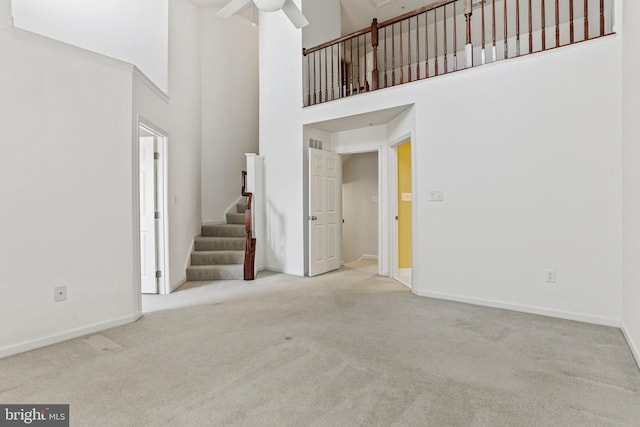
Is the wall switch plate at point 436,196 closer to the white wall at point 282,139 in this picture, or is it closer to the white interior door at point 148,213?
the white wall at point 282,139

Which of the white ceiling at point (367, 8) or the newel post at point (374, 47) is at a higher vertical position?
the white ceiling at point (367, 8)

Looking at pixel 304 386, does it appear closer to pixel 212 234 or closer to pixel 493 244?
pixel 493 244

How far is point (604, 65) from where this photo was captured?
10.1 feet

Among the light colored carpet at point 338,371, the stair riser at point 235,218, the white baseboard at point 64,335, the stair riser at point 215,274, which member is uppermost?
the stair riser at point 235,218

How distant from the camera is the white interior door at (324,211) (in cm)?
540

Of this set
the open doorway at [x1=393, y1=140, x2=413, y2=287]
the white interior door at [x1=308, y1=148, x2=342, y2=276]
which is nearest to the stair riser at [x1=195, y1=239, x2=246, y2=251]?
the white interior door at [x1=308, y1=148, x2=342, y2=276]

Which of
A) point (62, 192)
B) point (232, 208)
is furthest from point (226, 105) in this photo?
point (62, 192)

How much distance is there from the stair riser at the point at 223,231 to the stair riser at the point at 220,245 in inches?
13.5

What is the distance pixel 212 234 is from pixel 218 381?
13.4 ft

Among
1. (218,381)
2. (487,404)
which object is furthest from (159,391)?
(487,404)

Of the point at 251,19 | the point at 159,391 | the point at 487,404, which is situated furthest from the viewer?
the point at 251,19

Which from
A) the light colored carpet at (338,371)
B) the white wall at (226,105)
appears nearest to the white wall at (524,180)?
the light colored carpet at (338,371)

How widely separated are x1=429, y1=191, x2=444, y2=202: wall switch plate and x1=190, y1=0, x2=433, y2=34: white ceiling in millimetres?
4338

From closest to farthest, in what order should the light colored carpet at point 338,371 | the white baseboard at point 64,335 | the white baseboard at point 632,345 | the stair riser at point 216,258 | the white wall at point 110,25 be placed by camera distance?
the light colored carpet at point 338,371 < the white baseboard at point 632,345 < the white baseboard at point 64,335 < the white wall at point 110,25 < the stair riser at point 216,258
